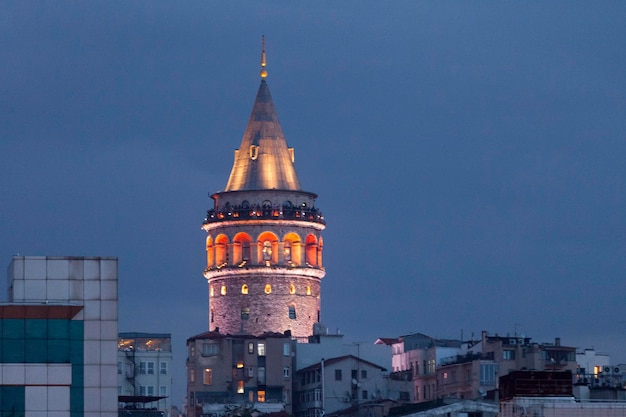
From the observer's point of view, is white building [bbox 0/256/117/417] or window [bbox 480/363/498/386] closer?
white building [bbox 0/256/117/417]

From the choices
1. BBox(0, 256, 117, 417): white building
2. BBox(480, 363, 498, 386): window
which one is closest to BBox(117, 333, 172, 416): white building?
BBox(480, 363, 498, 386): window

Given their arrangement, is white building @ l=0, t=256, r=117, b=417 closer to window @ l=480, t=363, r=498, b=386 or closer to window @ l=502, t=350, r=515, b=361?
window @ l=480, t=363, r=498, b=386

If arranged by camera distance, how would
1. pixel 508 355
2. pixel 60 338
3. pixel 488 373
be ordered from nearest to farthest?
pixel 60 338 < pixel 488 373 < pixel 508 355

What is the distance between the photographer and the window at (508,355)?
19488 centimetres

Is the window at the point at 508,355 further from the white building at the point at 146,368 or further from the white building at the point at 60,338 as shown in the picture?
the white building at the point at 60,338

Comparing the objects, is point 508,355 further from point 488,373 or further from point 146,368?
point 146,368

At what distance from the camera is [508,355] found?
195625 millimetres

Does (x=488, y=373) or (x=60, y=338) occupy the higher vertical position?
(x=488, y=373)

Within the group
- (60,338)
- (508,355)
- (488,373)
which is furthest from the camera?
(508,355)

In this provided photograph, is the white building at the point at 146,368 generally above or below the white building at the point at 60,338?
above

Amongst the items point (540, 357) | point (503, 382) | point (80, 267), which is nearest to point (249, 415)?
point (540, 357)

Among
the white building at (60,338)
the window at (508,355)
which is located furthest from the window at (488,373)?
the white building at (60,338)

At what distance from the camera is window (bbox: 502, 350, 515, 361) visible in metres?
195

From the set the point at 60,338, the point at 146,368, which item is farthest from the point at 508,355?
the point at 60,338
